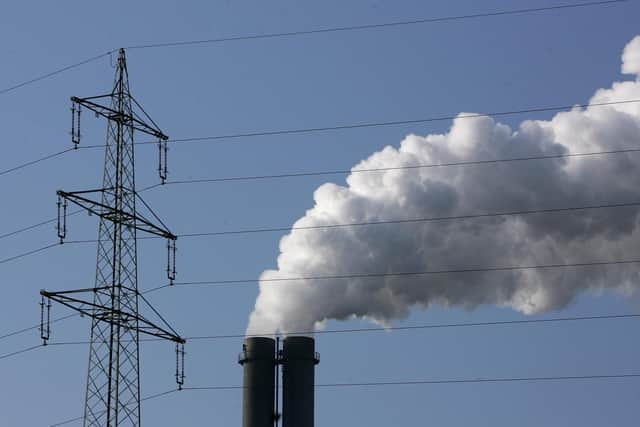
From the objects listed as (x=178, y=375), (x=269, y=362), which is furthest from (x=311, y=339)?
(x=178, y=375)

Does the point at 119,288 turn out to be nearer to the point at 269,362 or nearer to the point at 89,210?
the point at 89,210

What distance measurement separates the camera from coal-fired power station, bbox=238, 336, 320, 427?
3246 inches

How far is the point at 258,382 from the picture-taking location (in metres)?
83.4

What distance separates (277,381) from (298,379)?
1386 mm

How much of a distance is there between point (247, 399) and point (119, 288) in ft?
103

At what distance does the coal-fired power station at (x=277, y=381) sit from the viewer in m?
82.4

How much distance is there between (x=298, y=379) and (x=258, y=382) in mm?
2326

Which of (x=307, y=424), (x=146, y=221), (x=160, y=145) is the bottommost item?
(x=307, y=424)

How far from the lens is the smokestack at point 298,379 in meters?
82.4

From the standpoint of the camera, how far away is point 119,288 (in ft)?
174

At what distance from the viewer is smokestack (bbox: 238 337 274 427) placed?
8250cm

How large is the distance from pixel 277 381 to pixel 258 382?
45.1 inches

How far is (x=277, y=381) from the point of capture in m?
83.8

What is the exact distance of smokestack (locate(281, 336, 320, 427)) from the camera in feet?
270
